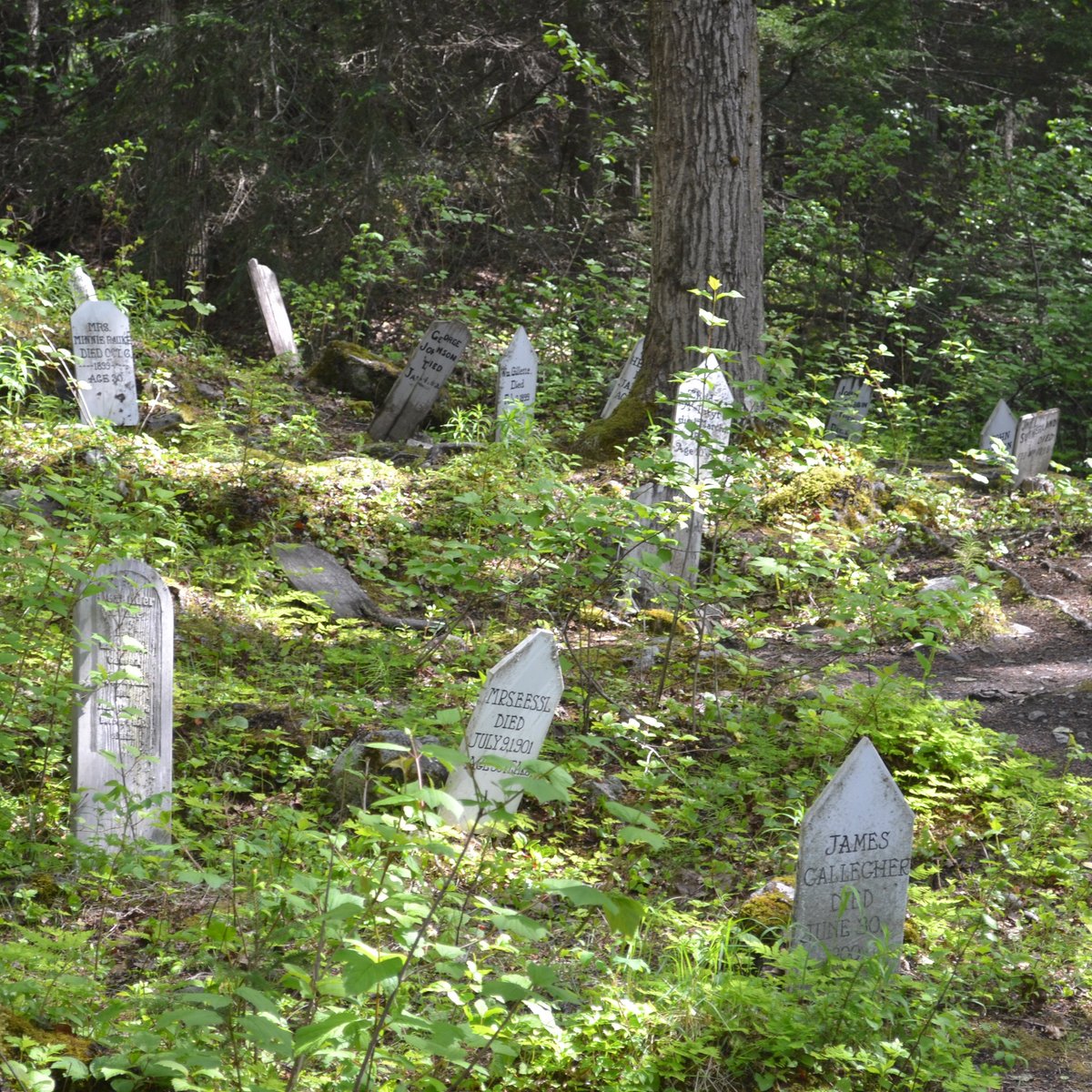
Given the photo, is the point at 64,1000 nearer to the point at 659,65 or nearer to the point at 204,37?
the point at 659,65

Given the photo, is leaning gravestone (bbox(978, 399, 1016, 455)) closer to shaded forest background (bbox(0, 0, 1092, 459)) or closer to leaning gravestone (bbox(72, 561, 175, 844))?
shaded forest background (bbox(0, 0, 1092, 459))

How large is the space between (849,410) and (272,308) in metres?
5.74

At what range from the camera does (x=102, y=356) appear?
771 cm

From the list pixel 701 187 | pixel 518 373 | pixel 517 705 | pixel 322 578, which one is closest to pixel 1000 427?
pixel 701 187

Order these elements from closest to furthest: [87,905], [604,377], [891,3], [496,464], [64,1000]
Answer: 1. [64,1000]
2. [87,905]
3. [496,464]
4. [604,377]
5. [891,3]

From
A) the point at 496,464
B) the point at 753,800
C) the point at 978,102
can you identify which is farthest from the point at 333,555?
the point at 978,102

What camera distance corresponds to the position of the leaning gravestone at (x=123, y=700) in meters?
3.59

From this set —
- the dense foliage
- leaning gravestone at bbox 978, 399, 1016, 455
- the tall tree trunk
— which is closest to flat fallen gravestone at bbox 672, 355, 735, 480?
the dense foliage

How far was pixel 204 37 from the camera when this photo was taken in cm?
1162

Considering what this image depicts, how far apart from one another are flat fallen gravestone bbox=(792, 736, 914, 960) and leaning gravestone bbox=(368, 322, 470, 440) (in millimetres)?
6940

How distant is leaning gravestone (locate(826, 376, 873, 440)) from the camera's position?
8867 mm

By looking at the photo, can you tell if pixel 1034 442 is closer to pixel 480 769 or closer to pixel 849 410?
pixel 849 410

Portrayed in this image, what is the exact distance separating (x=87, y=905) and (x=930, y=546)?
6.41 m

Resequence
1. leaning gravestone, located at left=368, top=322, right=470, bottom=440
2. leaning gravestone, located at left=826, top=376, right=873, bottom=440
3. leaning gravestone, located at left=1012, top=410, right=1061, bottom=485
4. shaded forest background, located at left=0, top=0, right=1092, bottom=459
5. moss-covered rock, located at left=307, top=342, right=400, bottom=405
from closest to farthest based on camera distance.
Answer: leaning gravestone, located at left=826, top=376, right=873, bottom=440 → leaning gravestone, located at left=1012, top=410, right=1061, bottom=485 → leaning gravestone, located at left=368, top=322, right=470, bottom=440 → moss-covered rock, located at left=307, top=342, right=400, bottom=405 → shaded forest background, located at left=0, top=0, right=1092, bottom=459
